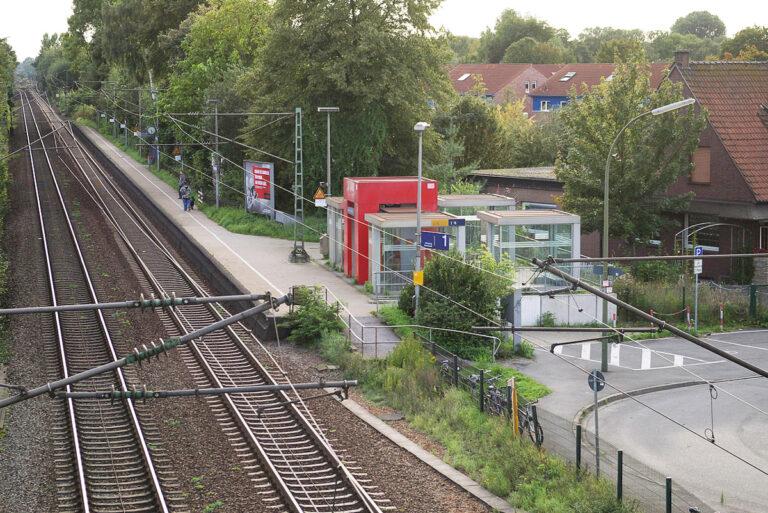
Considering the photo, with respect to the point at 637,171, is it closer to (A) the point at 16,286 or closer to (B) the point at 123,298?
(B) the point at 123,298

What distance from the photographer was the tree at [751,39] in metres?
108

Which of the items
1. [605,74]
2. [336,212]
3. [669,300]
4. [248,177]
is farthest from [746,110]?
[605,74]

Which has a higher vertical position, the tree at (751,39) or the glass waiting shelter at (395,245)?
the tree at (751,39)

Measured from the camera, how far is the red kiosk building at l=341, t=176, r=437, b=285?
39.1 metres

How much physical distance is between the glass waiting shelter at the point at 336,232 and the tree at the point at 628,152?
317 inches

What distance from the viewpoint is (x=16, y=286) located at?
37.6m

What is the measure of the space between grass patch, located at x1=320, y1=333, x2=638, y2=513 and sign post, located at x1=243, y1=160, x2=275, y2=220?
2191cm

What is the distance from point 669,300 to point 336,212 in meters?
13.0

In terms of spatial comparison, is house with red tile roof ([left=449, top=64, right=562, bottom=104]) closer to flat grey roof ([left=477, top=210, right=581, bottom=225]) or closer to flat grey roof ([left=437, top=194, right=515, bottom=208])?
flat grey roof ([left=437, top=194, right=515, bottom=208])

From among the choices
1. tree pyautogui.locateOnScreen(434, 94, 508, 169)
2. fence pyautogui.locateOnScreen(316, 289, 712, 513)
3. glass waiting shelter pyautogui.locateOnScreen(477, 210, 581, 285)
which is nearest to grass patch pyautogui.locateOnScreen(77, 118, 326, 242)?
glass waiting shelter pyautogui.locateOnScreen(477, 210, 581, 285)

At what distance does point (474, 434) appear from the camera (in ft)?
70.6

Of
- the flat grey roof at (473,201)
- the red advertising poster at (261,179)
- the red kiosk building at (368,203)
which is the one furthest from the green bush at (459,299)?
the red advertising poster at (261,179)

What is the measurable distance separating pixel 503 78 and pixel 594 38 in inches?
2782

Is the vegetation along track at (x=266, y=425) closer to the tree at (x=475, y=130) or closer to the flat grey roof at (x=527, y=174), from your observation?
the flat grey roof at (x=527, y=174)
